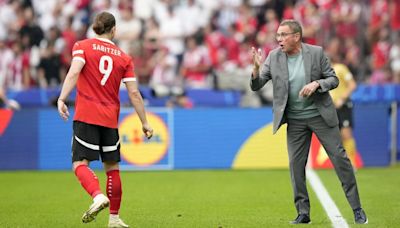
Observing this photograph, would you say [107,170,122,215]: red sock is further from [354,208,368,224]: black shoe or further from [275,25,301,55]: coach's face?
[354,208,368,224]: black shoe

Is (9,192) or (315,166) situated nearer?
(9,192)

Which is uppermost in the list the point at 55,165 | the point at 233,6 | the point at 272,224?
the point at 233,6

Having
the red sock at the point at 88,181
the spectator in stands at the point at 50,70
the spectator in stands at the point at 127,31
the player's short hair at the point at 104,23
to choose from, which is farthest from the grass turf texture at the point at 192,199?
the spectator in stands at the point at 127,31

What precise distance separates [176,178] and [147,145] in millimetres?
1683

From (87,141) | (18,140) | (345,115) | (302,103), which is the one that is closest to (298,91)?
(302,103)

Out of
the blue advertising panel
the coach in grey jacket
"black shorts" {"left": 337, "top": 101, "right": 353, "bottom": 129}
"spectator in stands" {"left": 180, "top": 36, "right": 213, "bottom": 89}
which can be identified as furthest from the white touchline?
"spectator in stands" {"left": 180, "top": 36, "right": 213, "bottom": 89}

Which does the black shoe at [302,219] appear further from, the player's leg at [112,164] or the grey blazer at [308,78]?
the player's leg at [112,164]

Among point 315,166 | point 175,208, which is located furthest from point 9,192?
point 315,166

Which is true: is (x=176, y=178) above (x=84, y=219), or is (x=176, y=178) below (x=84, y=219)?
below

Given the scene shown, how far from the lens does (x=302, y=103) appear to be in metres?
9.32

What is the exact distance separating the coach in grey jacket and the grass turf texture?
413mm

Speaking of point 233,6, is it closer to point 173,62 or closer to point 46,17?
point 173,62

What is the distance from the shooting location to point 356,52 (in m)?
21.0

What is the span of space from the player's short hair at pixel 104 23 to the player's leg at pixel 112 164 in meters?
1.01
